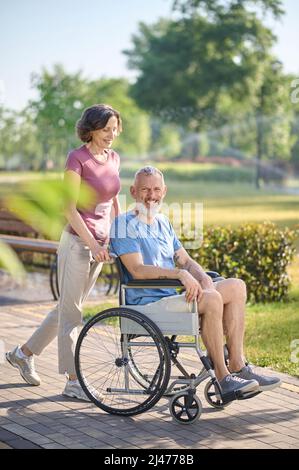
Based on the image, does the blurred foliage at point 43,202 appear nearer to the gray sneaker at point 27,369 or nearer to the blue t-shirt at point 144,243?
the blue t-shirt at point 144,243

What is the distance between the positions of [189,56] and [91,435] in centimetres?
4639

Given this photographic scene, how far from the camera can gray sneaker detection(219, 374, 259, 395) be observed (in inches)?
181

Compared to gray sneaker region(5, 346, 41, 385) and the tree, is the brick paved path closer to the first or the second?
gray sneaker region(5, 346, 41, 385)

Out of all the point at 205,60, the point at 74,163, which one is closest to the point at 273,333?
the point at 74,163

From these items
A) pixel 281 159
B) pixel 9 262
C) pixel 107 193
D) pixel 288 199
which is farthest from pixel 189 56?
pixel 9 262

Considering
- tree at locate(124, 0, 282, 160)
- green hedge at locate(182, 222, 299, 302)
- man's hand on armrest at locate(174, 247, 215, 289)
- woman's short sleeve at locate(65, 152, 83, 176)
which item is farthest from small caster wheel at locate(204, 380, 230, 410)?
tree at locate(124, 0, 282, 160)

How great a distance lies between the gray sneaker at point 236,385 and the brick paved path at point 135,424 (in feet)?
0.60

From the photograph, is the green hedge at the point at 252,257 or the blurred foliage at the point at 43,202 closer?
the blurred foliage at the point at 43,202

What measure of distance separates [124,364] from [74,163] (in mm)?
1086

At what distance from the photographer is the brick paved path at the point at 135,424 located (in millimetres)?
4348

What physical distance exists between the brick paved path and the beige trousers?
25 centimetres

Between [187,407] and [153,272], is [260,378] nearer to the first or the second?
[187,407]

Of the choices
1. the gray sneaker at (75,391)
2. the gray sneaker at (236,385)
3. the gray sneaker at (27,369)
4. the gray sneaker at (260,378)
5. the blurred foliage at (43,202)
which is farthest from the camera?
the gray sneaker at (27,369)

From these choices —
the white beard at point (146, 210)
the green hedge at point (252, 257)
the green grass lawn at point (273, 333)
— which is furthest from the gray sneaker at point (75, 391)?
the green hedge at point (252, 257)
